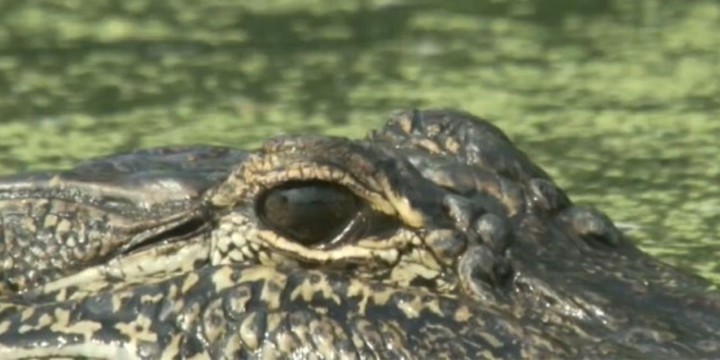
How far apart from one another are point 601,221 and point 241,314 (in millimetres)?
646

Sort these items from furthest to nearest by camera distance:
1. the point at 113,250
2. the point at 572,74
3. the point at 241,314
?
the point at 572,74 < the point at 113,250 < the point at 241,314

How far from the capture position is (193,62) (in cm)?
727

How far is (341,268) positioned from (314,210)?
0.11 m

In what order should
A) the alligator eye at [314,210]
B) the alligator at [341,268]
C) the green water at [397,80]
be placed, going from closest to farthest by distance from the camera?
the alligator at [341,268] → the alligator eye at [314,210] → the green water at [397,80]

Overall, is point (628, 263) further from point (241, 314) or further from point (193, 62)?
point (193, 62)

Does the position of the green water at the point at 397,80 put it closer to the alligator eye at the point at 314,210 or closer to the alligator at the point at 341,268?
the alligator at the point at 341,268

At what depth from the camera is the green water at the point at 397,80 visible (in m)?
5.84

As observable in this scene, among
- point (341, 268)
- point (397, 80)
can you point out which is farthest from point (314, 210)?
point (397, 80)

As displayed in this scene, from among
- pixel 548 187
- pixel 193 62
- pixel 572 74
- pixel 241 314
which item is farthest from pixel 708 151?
pixel 241 314

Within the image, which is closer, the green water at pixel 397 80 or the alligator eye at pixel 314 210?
the alligator eye at pixel 314 210

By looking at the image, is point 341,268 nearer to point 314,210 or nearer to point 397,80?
point 314,210

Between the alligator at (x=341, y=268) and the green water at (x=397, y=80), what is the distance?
1531 mm

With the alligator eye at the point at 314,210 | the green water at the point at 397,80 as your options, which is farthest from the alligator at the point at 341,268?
the green water at the point at 397,80

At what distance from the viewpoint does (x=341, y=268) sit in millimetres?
3250
